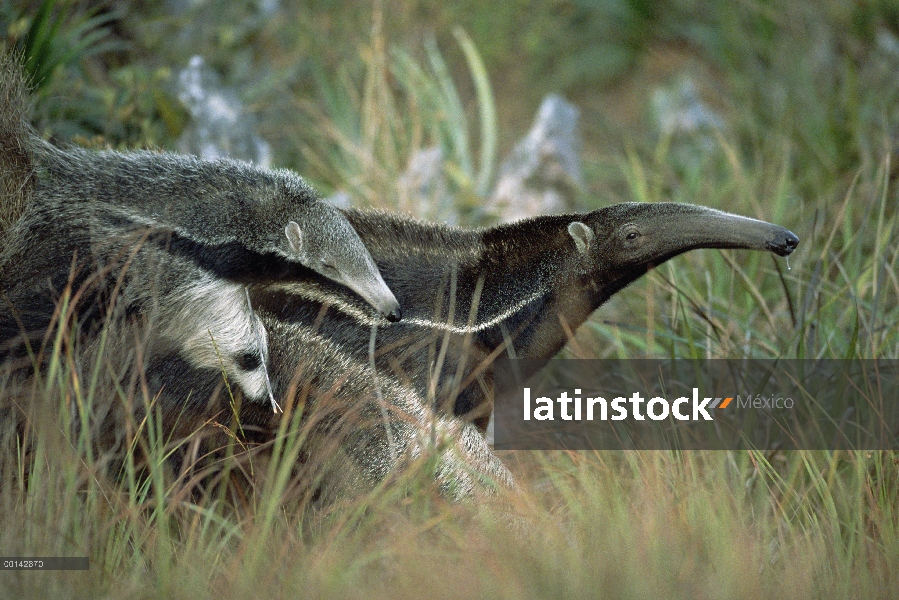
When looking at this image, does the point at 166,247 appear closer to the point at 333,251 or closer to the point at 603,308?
the point at 333,251

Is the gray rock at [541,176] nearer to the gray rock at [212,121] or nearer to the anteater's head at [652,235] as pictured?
the gray rock at [212,121]

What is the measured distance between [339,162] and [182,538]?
19.0 ft

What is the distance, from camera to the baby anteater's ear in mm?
4215

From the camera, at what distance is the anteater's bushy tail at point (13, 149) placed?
13.4 feet

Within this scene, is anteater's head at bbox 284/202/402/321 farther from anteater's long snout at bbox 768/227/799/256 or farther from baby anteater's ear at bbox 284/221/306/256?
anteater's long snout at bbox 768/227/799/256

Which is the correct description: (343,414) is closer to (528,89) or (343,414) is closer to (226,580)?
(226,580)

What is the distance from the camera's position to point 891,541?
361cm

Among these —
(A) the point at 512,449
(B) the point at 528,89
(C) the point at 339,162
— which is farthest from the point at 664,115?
(A) the point at 512,449

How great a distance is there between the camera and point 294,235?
421 cm

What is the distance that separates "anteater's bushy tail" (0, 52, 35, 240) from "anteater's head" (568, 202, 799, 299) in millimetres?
2535

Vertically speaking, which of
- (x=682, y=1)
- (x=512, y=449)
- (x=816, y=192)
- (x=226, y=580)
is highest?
(x=682, y=1)

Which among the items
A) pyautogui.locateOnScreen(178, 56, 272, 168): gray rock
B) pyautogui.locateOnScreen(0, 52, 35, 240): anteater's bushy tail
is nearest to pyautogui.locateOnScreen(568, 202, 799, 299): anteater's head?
pyautogui.locateOnScreen(0, 52, 35, 240): anteater's bushy tail

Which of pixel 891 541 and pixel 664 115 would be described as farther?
pixel 664 115
